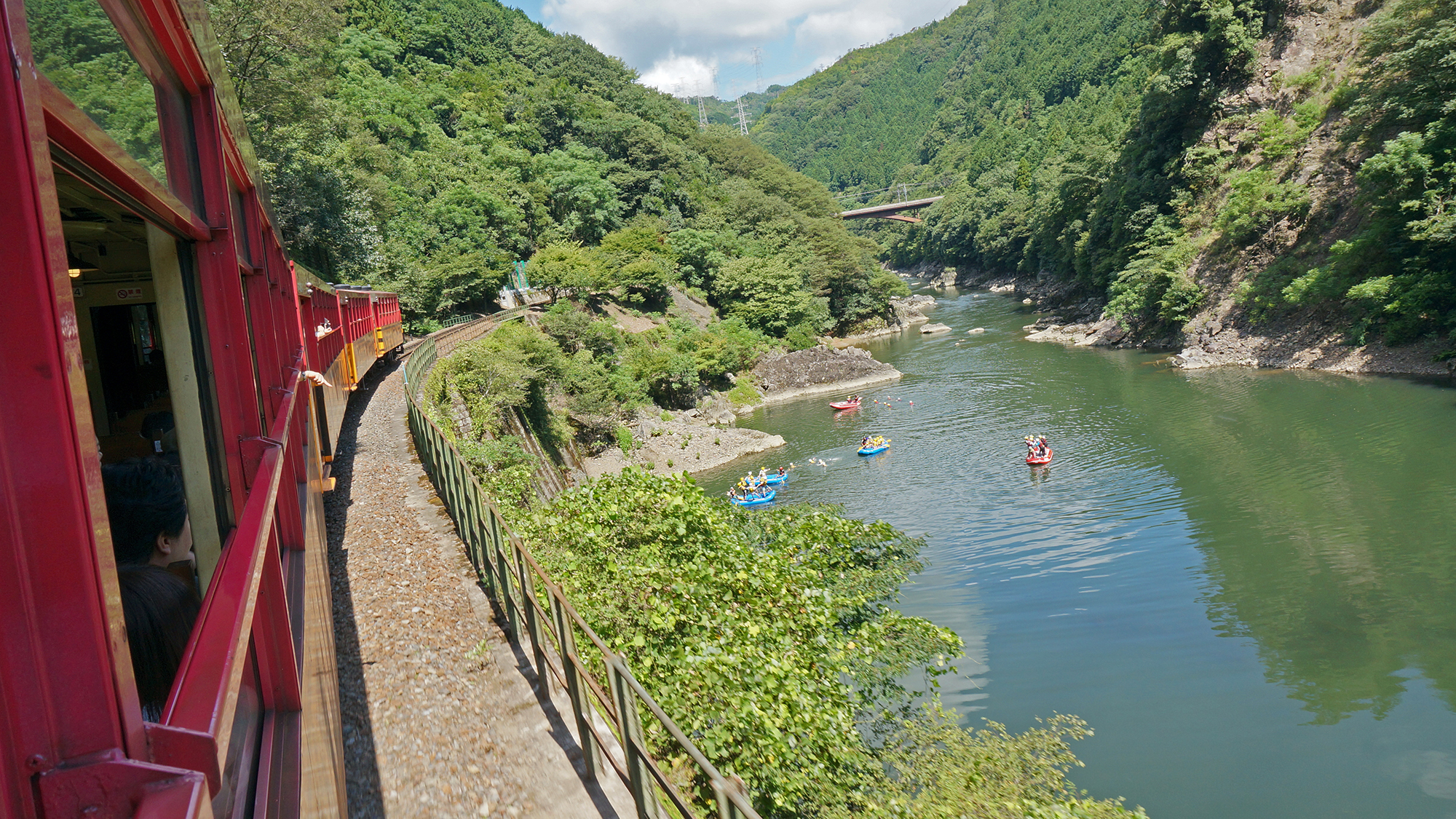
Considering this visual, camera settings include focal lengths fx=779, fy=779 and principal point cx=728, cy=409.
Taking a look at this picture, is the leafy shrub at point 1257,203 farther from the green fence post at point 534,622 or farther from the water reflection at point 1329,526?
the green fence post at point 534,622

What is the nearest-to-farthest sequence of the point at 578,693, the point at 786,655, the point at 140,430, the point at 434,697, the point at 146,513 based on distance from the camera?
the point at 146,513, the point at 140,430, the point at 578,693, the point at 434,697, the point at 786,655

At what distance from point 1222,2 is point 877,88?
169 m

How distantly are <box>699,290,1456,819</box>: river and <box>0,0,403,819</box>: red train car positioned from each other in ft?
37.7

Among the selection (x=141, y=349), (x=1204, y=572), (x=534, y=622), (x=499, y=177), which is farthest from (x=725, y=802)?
(x=499, y=177)

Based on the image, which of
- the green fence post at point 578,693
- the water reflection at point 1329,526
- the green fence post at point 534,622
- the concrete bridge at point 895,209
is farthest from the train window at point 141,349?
the concrete bridge at point 895,209

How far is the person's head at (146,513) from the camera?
6.68 ft

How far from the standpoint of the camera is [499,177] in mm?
50844

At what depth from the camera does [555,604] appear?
18.7 feet

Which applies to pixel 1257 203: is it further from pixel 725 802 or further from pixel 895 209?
pixel 895 209

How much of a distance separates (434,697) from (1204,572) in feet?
53.1

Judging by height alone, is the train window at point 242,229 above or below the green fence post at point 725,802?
above

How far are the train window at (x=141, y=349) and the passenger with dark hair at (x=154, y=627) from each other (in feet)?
1.33

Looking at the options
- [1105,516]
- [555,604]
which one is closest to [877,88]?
[1105,516]

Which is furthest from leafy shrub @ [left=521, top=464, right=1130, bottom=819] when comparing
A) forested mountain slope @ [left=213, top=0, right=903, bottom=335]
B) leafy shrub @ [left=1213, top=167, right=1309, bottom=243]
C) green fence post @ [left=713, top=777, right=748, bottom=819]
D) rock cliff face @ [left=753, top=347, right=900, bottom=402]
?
leafy shrub @ [left=1213, top=167, right=1309, bottom=243]
